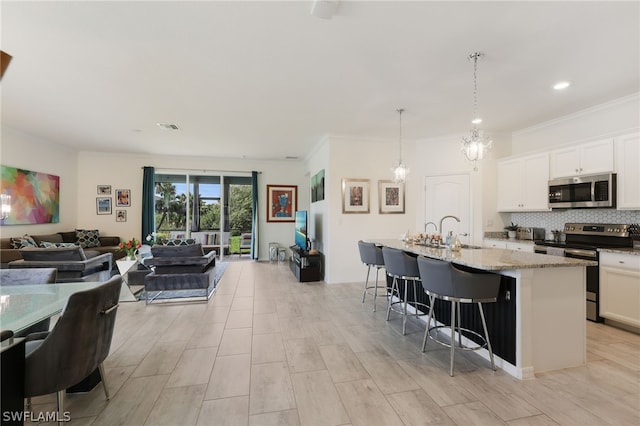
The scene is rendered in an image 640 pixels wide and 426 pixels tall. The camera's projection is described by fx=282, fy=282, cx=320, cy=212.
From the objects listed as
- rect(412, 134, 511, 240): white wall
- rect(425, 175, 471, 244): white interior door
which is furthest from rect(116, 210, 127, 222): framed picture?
rect(412, 134, 511, 240): white wall

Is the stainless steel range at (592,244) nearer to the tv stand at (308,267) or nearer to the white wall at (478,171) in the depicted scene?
the white wall at (478,171)

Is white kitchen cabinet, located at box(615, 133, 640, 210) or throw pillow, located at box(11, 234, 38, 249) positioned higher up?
white kitchen cabinet, located at box(615, 133, 640, 210)

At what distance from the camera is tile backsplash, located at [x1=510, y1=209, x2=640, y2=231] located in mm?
3647

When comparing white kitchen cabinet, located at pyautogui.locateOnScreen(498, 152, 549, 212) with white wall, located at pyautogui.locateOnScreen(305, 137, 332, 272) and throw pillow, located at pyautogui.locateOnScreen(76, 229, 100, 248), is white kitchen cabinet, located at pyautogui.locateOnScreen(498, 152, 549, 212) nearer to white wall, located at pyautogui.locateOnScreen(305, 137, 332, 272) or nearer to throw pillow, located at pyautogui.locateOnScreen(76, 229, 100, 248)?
white wall, located at pyautogui.locateOnScreen(305, 137, 332, 272)

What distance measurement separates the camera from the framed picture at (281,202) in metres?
8.16

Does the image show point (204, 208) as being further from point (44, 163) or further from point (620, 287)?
point (620, 287)

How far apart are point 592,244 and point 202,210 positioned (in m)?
8.00

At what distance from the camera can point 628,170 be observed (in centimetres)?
336

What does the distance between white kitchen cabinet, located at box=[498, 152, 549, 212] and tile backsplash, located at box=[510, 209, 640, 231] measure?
0.32m

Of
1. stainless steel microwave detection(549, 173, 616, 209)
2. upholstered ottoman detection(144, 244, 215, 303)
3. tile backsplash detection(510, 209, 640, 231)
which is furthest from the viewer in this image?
upholstered ottoman detection(144, 244, 215, 303)

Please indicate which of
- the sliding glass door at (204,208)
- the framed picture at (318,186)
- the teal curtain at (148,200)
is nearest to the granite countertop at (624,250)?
the framed picture at (318,186)

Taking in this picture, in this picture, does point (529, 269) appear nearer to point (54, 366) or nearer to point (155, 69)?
point (54, 366)

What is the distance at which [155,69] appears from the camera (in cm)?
296

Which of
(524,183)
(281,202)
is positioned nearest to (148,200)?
(281,202)
